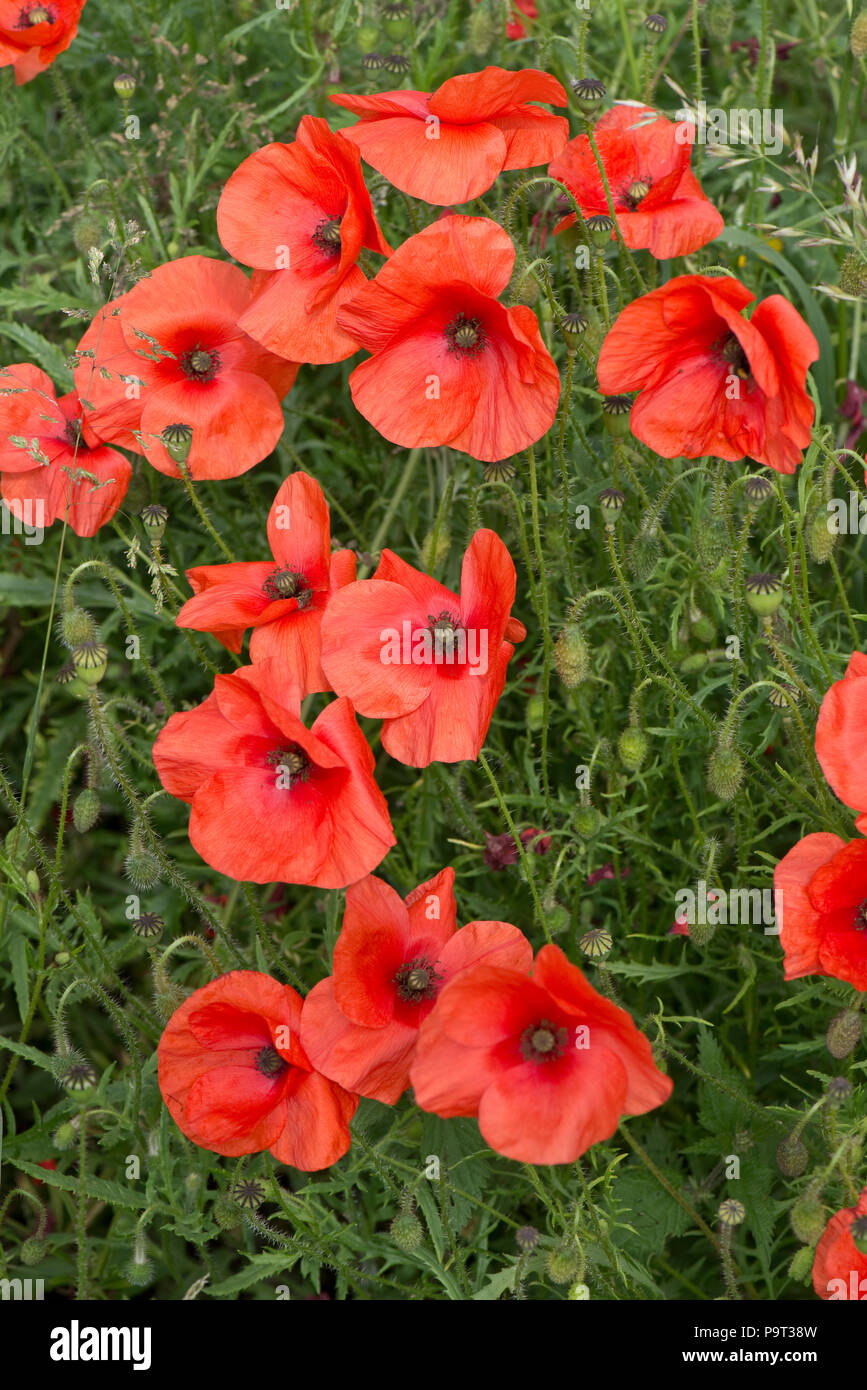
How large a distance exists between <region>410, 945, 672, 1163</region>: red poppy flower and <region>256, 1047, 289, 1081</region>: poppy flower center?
0.39 metres

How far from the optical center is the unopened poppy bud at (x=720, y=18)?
3.20 meters

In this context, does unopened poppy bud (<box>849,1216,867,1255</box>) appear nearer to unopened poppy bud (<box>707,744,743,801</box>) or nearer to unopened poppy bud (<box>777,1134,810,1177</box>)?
unopened poppy bud (<box>777,1134,810,1177</box>)

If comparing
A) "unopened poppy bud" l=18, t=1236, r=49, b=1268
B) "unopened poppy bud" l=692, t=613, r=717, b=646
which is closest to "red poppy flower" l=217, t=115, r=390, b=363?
"unopened poppy bud" l=692, t=613, r=717, b=646

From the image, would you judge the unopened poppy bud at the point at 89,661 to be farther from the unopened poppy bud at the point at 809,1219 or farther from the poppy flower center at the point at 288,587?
the unopened poppy bud at the point at 809,1219

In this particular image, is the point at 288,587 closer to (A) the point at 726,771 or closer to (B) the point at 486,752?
(B) the point at 486,752

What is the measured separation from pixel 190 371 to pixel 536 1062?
158 cm

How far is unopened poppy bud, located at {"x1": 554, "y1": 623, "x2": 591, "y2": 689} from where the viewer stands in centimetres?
250

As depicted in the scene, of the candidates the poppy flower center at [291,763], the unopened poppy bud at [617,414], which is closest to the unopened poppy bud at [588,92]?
the unopened poppy bud at [617,414]

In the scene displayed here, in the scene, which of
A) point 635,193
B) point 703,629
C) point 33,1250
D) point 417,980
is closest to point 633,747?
point 703,629

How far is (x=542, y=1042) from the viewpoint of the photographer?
2.17 meters

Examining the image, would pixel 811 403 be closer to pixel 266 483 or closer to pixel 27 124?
pixel 266 483

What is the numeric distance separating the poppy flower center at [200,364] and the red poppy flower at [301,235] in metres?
0.16

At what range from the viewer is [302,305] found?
8.82 feet
